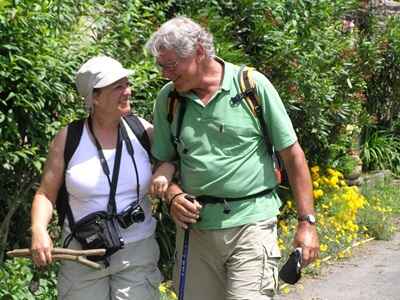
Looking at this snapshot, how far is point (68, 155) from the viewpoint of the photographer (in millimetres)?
3957

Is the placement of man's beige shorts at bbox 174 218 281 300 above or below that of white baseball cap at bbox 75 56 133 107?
below

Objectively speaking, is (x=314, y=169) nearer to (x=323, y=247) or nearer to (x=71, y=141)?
(x=323, y=247)

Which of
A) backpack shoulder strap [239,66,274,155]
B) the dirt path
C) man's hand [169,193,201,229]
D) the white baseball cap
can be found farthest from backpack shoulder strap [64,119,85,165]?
the dirt path

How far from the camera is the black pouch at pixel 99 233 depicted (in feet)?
12.7

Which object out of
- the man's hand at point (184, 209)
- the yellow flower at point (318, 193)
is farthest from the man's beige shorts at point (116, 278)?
the yellow flower at point (318, 193)

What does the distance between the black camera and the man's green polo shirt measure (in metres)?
0.25

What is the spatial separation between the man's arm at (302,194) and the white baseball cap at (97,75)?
83cm

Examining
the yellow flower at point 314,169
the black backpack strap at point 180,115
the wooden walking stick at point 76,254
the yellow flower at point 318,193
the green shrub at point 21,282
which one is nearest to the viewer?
the wooden walking stick at point 76,254

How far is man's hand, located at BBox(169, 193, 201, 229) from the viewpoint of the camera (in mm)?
3900

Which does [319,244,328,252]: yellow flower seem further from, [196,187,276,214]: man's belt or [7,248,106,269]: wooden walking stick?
[7,248,106,269]: wooden walking stick

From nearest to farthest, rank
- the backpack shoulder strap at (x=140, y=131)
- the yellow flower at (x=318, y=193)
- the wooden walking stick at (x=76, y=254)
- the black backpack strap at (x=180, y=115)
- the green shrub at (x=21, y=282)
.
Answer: the wooden walking stick at (x=76, y=254) < the black backpack strap at (x=180, y=115) < the backpack shoulder strap at (x=140, y=131) < the green shrub at (x=21, y=282) < the yellow flower at (x=318, y=193)

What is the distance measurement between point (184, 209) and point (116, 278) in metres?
0.46

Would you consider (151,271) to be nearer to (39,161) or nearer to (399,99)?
(39,161)

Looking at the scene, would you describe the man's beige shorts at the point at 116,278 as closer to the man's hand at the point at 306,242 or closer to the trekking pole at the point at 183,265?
the trekking pole at the point at 183,265
